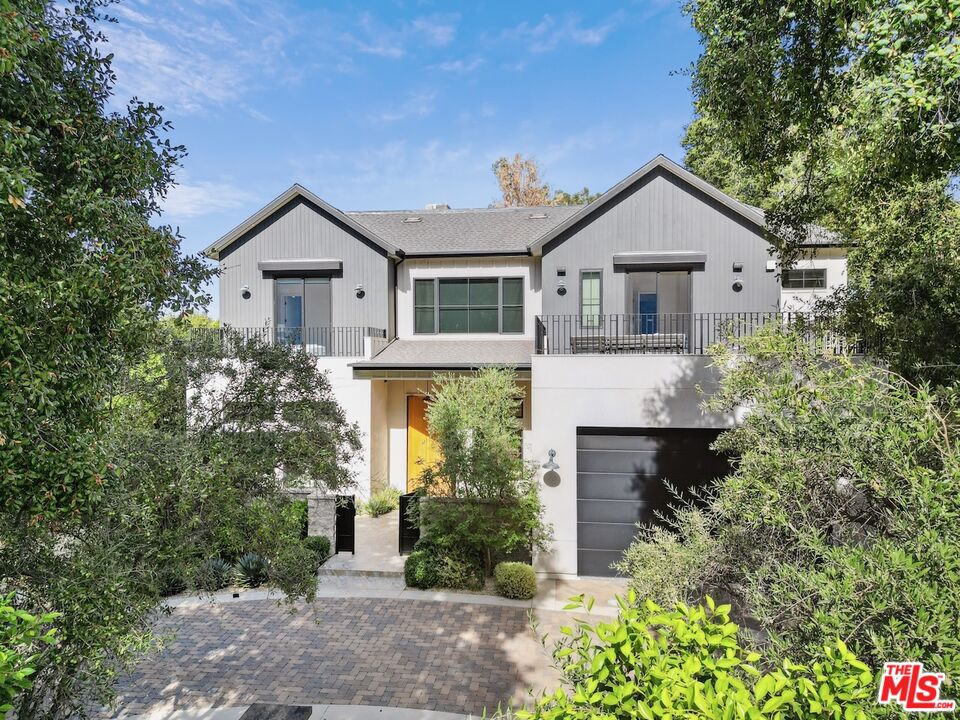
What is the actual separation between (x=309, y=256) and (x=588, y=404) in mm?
10837

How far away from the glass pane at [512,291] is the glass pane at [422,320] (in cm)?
256

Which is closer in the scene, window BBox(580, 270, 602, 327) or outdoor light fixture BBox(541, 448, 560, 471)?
outdoor light fixture BBox(541, 448, 560, 471)

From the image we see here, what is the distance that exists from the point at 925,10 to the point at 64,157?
22.9 ft

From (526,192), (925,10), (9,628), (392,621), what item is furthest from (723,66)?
(526,192)

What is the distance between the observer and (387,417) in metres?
15.9

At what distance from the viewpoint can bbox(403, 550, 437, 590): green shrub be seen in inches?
379

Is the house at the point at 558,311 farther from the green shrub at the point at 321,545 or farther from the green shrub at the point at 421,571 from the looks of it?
the green shrub at the point at 321,545

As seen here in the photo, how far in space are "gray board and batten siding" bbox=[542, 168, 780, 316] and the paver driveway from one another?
9.25 metres

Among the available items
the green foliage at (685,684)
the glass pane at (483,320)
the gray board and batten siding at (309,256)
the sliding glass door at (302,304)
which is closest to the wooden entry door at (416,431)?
the gray board and batten siding at (309,256)

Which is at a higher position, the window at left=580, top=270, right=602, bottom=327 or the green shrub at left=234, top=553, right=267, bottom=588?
the window at left=580, top=270, right=602, bottom=327

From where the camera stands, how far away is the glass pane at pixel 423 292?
1641 centimetres

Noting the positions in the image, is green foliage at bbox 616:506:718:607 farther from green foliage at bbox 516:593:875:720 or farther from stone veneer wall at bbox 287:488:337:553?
stone veneer wall at bbox 287:488:337:553

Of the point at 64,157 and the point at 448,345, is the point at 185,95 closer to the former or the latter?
the point at 64,157

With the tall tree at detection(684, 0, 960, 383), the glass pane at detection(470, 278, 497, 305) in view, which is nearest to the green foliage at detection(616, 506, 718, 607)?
the tall tree at detection(684, 0, 960, 383)
